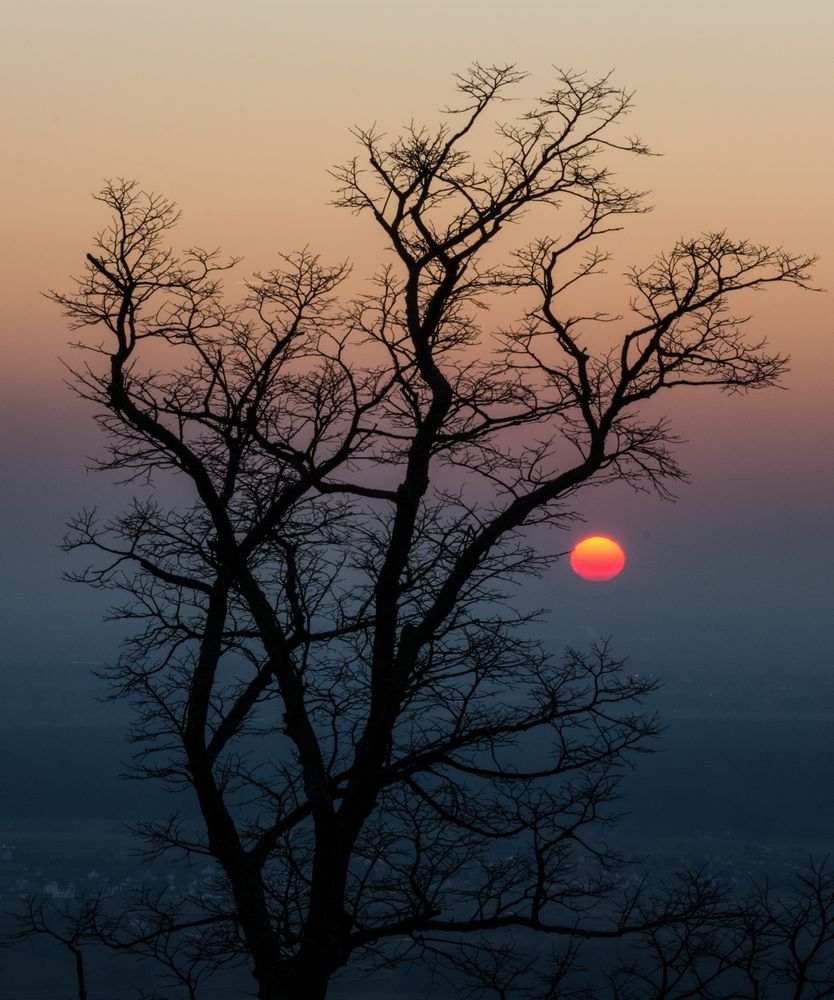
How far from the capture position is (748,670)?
84875mm

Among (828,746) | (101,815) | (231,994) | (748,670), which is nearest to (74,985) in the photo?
(231,994)

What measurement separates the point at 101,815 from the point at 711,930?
41.9 m

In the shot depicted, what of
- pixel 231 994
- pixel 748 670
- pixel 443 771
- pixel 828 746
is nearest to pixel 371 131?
pixel 443 771

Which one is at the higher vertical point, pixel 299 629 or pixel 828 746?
pixel 828 746

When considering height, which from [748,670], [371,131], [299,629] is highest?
[748,670]

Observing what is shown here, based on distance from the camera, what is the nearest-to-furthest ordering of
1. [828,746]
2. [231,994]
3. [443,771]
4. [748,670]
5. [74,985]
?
1. [443,771]
2. [74,985]
3. [231,994]
4. [828,746]
5. [748,670]

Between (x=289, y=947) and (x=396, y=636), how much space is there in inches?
102

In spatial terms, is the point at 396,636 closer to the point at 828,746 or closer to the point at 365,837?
the point at 365,837

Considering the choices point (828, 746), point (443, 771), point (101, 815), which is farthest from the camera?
point (828, 746)

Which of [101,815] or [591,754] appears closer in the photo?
[591,754]

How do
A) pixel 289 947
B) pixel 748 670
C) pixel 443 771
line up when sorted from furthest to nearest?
pixel 748 670, pixel 443 771, pixel 289 947

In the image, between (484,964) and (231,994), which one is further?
(231,994)

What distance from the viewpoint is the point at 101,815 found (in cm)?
4716

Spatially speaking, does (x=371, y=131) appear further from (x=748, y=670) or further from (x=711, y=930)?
(x=748, y=670)
